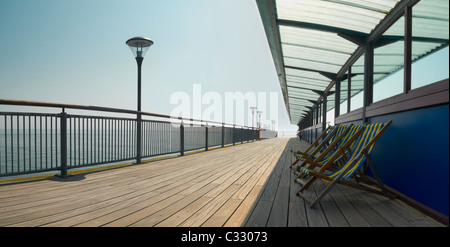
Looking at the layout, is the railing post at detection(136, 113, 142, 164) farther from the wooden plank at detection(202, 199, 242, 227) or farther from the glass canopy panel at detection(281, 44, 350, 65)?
the glass canopy panel at detection(281, 44, 350, 65)

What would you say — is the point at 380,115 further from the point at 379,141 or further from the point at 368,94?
the point at 368,94

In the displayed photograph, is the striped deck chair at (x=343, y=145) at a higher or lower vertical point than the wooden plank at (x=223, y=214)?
higher

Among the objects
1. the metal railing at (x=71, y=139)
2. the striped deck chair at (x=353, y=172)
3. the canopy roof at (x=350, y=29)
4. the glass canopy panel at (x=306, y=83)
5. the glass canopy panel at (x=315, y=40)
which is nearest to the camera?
the striped deck chair at (x=353, y=172)

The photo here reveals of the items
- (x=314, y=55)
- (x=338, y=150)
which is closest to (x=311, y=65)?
(x=314, y=55)

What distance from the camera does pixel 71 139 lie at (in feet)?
10.8

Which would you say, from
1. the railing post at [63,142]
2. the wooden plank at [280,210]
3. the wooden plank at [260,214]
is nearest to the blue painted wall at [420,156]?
the wooden plank at [280,210]

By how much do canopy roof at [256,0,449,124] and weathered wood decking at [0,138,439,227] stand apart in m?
1.82

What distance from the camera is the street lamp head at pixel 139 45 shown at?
15.5 ft

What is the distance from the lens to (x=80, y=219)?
173 centimetres

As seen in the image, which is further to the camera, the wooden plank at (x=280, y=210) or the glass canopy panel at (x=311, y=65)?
the glass canopy panel at (x=311, y=65)

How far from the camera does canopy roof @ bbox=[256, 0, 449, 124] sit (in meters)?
2.93

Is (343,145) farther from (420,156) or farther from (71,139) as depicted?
(71,139)

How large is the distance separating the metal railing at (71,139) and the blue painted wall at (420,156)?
12.7 feet

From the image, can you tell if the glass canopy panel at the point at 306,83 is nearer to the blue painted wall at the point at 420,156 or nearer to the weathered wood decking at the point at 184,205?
the blue painted wall at the point at 420,156
